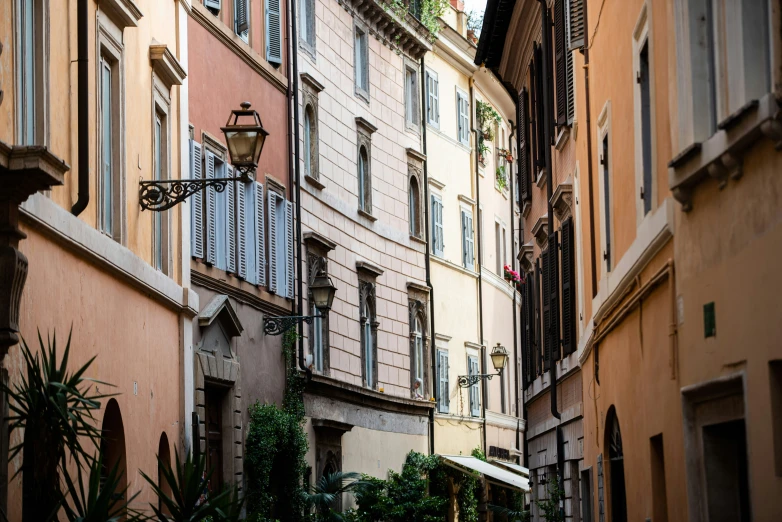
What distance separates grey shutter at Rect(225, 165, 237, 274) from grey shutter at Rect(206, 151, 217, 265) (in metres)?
0.52

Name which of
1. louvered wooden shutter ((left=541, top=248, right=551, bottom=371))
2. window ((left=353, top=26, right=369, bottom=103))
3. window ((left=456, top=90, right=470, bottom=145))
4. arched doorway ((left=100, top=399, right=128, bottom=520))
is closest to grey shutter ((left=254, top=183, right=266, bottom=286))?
louvered wooden shutter ((left=541, top=248, right=551, bottom=371))

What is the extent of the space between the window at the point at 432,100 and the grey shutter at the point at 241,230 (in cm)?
1566

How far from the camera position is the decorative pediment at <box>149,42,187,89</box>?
16.8 meters

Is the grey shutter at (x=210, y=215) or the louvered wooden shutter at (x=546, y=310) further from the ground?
the grey shutter at (x=210, y=215)

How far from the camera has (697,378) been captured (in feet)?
29.8

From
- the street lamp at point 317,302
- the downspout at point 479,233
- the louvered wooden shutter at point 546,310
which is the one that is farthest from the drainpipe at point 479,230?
the louvered wooden shutter at point 546,310

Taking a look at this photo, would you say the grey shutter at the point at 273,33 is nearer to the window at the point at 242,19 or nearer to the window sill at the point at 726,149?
the window at the point at 242,19

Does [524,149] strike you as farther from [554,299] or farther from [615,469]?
[615,469]

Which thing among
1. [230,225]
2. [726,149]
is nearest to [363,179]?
[230,225]

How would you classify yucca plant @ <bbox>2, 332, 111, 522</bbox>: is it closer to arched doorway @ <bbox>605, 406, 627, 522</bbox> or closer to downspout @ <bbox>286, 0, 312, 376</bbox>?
arched doorway @ <bbox>605, 406, 627, 522</bbox>

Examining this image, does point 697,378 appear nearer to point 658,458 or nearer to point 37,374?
point 658,458

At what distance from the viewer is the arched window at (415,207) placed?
35134 mm

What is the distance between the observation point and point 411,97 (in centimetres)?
3562

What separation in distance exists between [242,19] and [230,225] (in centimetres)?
382
